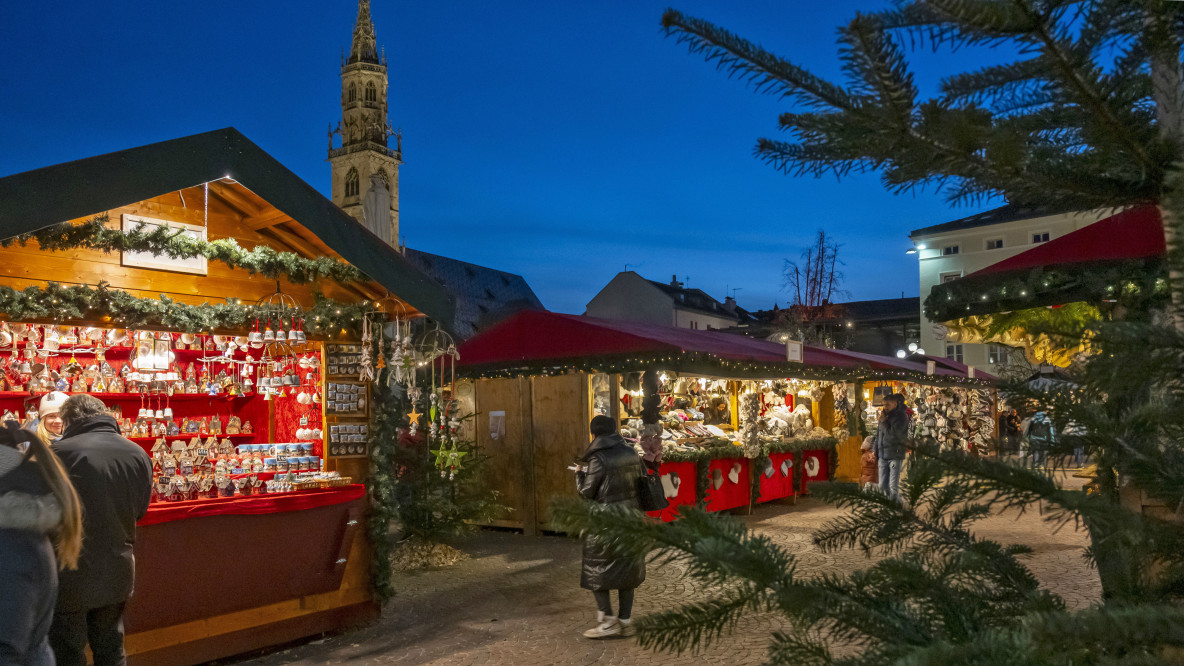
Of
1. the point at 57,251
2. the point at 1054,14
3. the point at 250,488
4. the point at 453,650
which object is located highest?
the point at 57,251

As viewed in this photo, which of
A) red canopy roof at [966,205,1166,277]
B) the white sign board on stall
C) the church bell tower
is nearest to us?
red canopy roof at [966,205,1166,277]

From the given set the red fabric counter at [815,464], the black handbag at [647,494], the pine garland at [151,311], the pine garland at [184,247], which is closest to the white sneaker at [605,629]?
the black handbag at [647,494]

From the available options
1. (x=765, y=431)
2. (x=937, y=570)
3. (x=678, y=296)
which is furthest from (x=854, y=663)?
(x=678, y=296)

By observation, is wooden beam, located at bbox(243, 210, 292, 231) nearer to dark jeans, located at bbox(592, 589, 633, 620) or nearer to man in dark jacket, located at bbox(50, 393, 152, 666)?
man in dark jacket, located at bbox(50, 393, 152, 666)

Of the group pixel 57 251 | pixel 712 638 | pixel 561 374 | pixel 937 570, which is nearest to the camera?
pixel 712 638

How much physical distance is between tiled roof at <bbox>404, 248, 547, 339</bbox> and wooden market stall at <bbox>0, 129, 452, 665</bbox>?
26.6 meters

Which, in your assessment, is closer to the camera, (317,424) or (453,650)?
(453,650)

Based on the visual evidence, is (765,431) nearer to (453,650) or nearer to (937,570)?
(453,650)

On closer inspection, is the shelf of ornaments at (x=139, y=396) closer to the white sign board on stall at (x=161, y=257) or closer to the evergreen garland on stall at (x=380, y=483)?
the white sign board on stall at (x=161, y=257)

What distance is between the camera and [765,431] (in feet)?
44.4

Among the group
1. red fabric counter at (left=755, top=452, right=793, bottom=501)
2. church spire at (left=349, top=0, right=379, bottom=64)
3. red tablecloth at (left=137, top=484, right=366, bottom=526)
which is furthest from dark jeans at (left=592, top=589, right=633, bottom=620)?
church spire at (left=349, top=0, right=379, bottom=64)

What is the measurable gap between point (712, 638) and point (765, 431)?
12.6m

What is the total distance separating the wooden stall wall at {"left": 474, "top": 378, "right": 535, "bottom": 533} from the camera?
1116cm

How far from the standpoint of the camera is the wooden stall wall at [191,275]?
5.41 m
